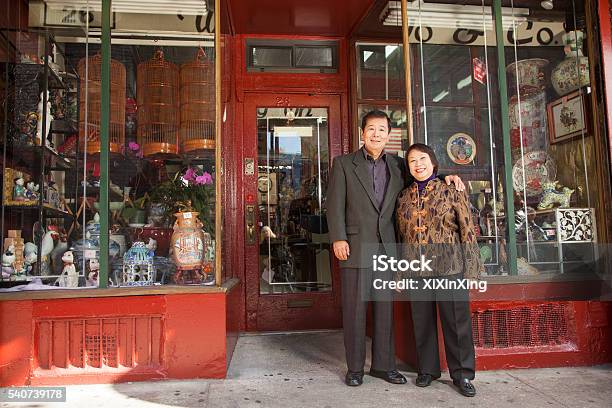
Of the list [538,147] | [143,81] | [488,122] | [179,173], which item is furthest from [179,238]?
[538,147]

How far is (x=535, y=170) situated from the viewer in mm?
4113

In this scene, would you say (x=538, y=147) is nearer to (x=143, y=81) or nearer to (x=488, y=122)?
(x=488, y=122)

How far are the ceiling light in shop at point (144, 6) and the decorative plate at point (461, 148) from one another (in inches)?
90.1

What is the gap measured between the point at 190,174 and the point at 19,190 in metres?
1.25

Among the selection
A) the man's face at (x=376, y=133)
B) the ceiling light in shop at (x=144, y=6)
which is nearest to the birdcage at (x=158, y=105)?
the ceiling light in shop at (x=144, y=6)

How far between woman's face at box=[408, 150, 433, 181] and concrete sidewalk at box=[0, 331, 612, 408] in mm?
1390

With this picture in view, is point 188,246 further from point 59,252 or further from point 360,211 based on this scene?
point 360,211

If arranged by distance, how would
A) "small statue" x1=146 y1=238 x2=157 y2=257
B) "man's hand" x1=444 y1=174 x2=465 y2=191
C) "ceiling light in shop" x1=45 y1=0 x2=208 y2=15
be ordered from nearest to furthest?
"man's hand" x1=444 y1=174 x2=465 y2=191 → "small statue" x1=146 y1=238 x2=157 y2=257 → "ceiling light in shop" x1=45 y1=0 x2=208 y2=15

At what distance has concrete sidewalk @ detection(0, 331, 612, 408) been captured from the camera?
3000 millimetres

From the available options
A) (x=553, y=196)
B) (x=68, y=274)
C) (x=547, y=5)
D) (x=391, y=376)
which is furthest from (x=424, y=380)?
(x=547, y=5)

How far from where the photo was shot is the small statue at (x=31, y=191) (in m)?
3.79

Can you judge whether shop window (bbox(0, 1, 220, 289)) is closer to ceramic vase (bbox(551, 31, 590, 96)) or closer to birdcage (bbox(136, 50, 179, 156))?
birdcage (bbox(136, 50, 179, 156))

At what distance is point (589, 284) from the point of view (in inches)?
151

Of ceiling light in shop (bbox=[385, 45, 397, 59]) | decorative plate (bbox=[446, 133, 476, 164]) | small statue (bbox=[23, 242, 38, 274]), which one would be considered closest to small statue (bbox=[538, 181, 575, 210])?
decorative plate (bbox=[446, 133, 476, 164])
